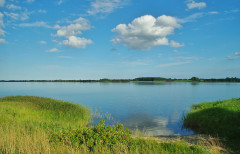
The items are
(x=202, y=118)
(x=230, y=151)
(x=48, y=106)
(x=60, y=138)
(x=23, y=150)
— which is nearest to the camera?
(x=23, y=150)

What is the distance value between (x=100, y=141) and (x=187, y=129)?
51.2 ft

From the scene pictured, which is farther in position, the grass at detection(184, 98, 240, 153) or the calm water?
the calm water

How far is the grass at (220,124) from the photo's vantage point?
1317 cm

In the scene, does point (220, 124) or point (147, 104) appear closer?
point (220, 124)

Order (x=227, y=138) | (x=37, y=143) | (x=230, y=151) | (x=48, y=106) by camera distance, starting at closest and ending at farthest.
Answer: (x=37, y=143) → (x=230, y=151) → (x=227, y=138) → (x=48, y=106)

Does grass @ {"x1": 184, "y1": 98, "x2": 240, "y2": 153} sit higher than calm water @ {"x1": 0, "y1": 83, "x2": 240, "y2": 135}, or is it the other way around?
grass @ {"x1": 184, "y1": 98, "x2": 240, "y2": 153}

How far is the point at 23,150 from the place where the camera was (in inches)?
270

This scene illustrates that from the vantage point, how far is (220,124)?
16.6m

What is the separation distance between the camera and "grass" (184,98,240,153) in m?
13.2

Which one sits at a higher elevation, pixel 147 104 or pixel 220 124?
pixel 220 124

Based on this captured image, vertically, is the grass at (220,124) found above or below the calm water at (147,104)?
above

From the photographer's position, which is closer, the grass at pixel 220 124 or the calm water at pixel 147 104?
the grass at pixel 220 124

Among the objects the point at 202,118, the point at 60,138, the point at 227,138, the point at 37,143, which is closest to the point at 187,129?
the point at 202,118

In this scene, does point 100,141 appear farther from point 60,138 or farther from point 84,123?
point 84,123
